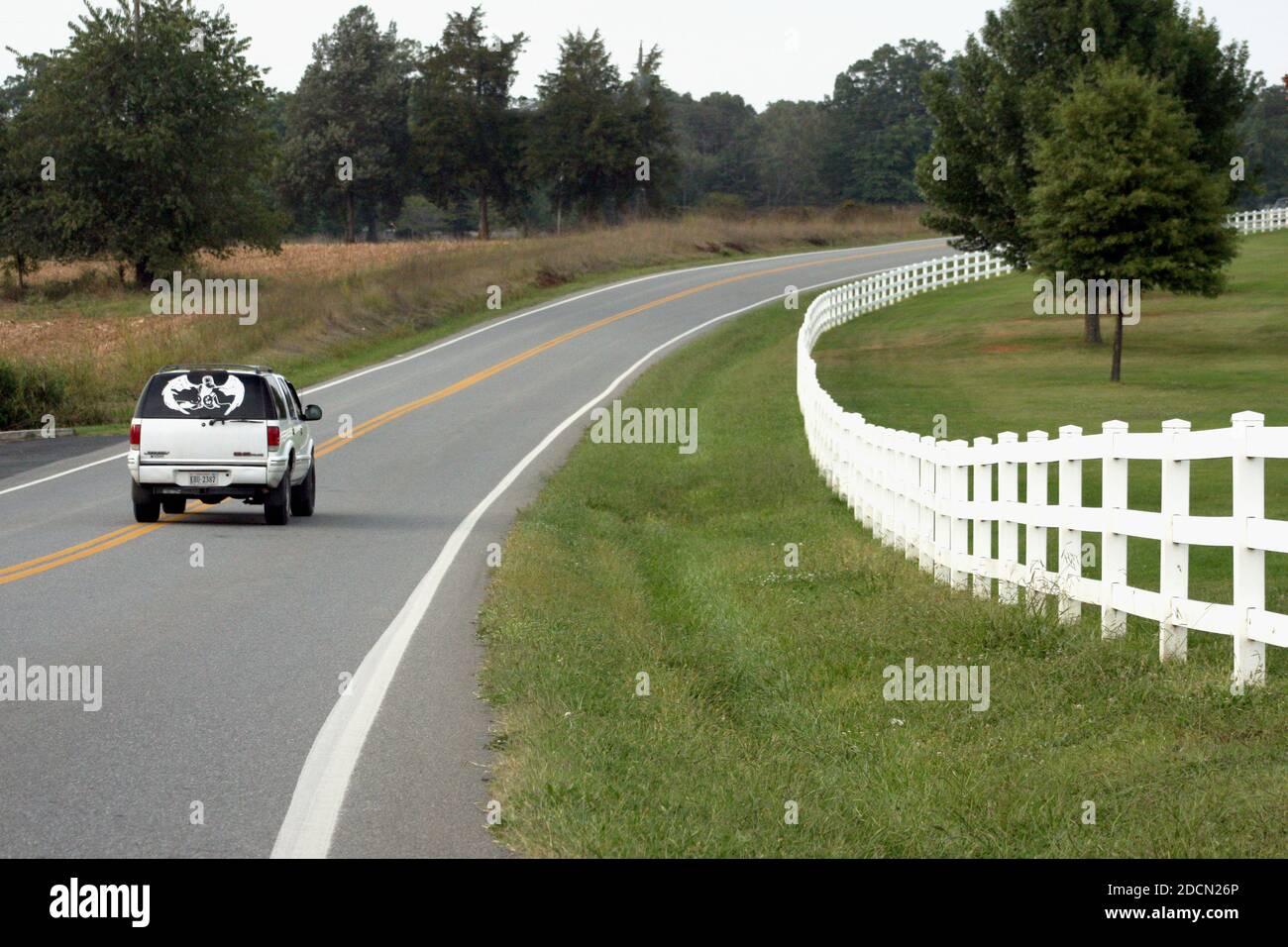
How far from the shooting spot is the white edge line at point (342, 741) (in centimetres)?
607

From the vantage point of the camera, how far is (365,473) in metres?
22.9

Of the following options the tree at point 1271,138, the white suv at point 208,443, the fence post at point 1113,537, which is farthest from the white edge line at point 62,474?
the tree at point 1271,138

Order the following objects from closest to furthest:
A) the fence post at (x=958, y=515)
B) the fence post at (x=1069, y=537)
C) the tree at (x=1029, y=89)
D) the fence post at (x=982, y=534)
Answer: the fence post at (x=1069, y=537) → the fence post at (x=982, y=534) → the fence post at (x=958, y=515) → the tree at (x=1029, y=89)

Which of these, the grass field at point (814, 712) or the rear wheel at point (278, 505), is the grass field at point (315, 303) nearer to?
the rear wheel at point (278, 505)

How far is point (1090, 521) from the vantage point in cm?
998

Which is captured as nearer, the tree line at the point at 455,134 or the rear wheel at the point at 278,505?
the rear wheel at the point at 278,505

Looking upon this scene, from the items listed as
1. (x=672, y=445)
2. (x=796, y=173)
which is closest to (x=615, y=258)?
(x=672, y=445)

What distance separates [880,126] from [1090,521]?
12351 centimetres

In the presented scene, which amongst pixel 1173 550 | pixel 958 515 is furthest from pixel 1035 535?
pixel 1173 550

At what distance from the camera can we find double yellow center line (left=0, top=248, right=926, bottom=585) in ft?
45.8

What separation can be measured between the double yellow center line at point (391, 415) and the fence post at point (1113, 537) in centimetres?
886

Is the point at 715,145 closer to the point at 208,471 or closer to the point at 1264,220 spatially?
the point at 1264,220

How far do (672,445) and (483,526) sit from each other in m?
8.35

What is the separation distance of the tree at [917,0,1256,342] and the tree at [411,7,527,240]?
170 feet
